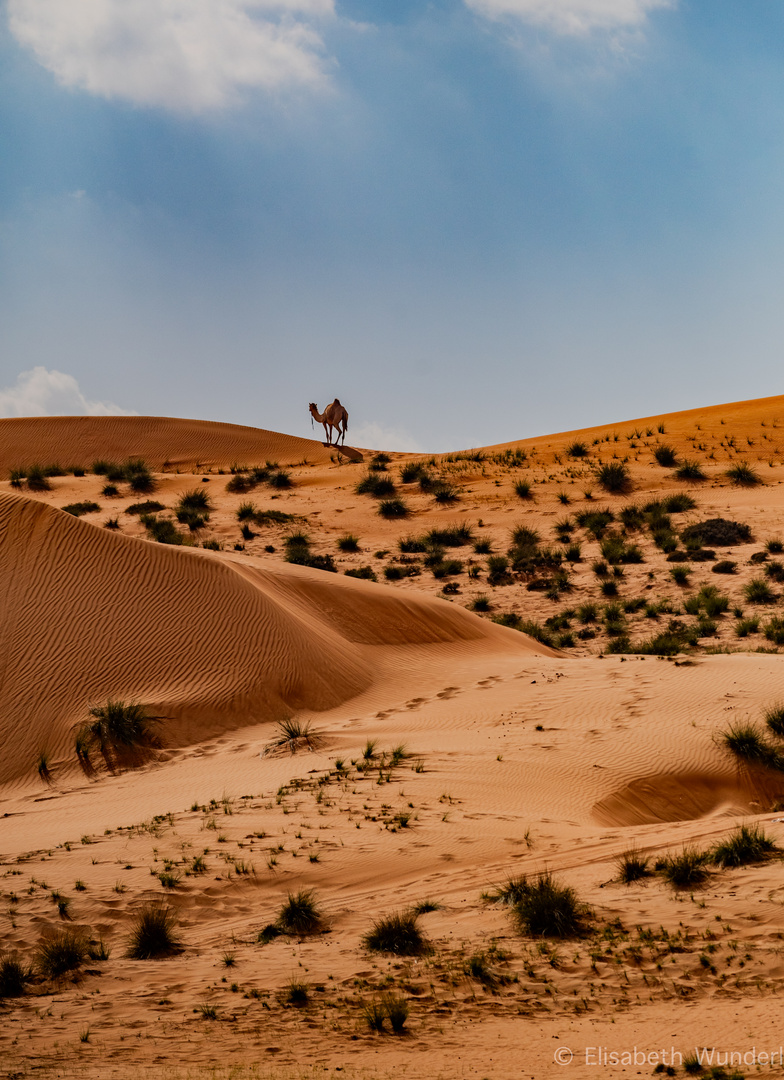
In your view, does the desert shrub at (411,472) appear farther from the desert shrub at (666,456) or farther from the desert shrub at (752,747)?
the desert shrub at (752,747)

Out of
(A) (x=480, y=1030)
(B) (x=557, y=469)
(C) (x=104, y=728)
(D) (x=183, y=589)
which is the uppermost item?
(B) (x=557, y=469)

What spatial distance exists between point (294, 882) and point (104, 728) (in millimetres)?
6019

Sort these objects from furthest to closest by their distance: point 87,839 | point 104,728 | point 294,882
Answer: point 104,728 → point 87,839 → point 294,882

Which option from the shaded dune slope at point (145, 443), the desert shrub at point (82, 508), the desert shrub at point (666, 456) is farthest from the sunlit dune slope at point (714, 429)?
the desert shrub at point (82, 508)

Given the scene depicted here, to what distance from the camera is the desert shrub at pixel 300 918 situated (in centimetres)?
696

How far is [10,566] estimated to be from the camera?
53.8 ft

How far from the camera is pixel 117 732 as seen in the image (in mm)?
12938

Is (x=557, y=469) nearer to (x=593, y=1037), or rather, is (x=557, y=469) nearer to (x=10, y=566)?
(x=10, y=566)

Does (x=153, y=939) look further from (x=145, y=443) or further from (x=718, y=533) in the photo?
(x=145, y=443)

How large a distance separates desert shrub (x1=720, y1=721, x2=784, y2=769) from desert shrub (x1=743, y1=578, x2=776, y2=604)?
10206mm

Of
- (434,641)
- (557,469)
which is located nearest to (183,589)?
(434,641)

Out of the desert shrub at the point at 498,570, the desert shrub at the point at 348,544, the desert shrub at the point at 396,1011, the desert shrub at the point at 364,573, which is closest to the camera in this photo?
the desert shrub at the point at 396,1011

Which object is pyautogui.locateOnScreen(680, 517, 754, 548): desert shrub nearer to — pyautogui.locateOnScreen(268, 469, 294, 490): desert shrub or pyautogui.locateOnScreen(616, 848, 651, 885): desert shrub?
pyautogui.locateOnScreen(268, 469, 294, 490): desert shrub

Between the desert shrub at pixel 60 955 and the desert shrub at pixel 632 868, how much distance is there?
425 centimetres
